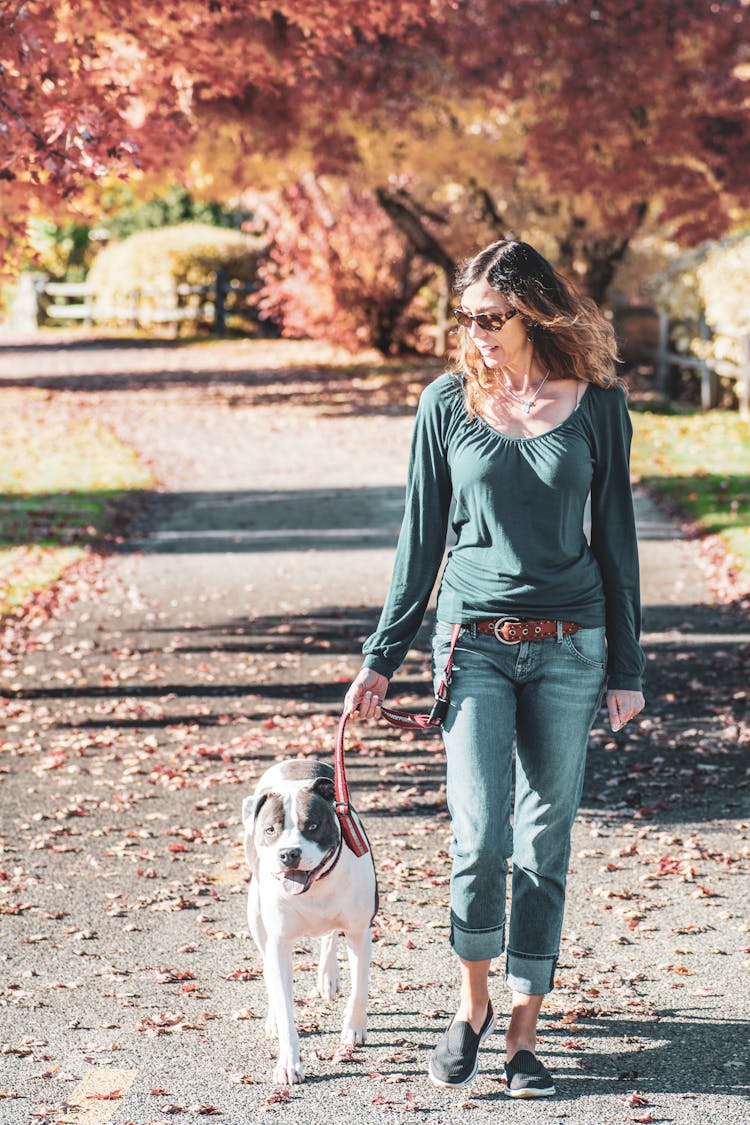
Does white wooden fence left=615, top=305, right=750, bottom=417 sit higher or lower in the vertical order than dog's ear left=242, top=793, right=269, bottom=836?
higher

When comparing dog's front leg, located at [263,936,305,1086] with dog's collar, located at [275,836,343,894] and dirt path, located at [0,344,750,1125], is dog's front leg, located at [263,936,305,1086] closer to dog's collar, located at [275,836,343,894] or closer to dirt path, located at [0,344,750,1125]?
dirt path, located at [0,344,750,1125]

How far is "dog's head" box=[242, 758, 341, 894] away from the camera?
3727mm

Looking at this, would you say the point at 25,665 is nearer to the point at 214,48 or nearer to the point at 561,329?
the point at 214,48

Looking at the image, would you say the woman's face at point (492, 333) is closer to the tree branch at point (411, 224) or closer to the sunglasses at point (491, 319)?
the sunglasses at point (491, 319)

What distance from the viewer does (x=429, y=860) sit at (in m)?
5.66

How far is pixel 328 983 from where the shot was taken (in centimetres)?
445

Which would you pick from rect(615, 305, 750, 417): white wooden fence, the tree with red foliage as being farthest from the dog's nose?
rect(615, 305, 750, 417): white wooden fence

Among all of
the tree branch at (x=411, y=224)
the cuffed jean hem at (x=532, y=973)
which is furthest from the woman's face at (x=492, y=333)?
the tree branch at (x=411, y=224)

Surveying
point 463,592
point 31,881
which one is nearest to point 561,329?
point 463,592

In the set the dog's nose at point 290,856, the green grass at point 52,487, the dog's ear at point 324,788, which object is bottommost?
the green grass at point 52,487

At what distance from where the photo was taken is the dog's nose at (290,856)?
3.71 meters

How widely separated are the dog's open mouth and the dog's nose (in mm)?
17

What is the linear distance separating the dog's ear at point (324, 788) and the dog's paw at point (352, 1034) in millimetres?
Result: 696

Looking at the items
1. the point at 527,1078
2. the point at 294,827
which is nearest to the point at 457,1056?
the point at 527,1078
